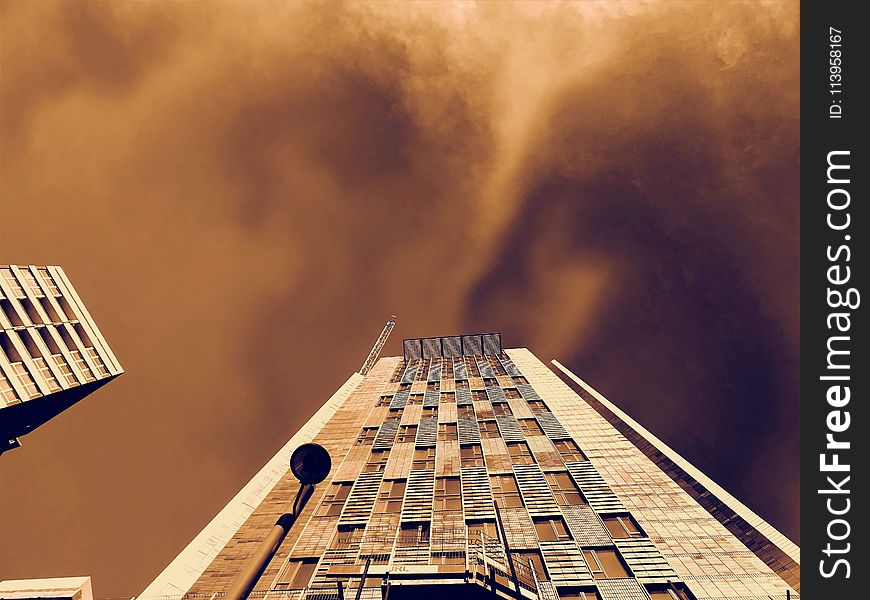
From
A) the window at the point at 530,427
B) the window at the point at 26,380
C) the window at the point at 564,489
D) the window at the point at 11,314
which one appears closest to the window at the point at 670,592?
the window at the point at 564,489

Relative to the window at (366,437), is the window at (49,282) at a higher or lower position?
higher

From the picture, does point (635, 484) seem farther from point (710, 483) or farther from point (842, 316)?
point (842, 316)

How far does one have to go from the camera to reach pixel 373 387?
6594cm

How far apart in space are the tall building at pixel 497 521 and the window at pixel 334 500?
14 centimetres

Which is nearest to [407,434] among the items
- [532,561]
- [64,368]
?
[532,561]

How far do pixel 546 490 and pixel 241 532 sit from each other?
24.9 m

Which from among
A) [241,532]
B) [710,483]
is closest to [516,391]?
[710,483]

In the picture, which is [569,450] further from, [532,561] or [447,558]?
[447,558]

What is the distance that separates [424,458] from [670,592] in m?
22.9

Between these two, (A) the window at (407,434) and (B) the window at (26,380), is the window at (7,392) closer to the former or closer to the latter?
(B) the window at (26,380)

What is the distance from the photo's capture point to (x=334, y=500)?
36.8 m

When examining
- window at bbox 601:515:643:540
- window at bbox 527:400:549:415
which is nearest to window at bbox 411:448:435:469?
window at bbox 527:400:549:415

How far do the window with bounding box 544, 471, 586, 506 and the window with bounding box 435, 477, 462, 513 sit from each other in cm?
805

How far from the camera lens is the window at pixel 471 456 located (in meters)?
40.6
